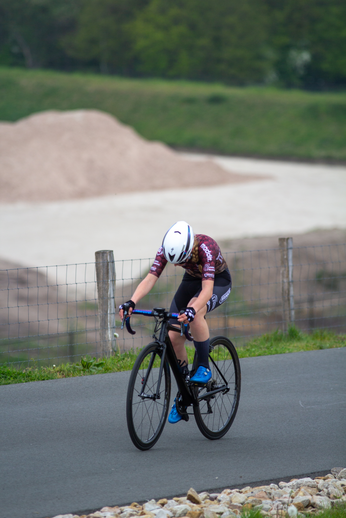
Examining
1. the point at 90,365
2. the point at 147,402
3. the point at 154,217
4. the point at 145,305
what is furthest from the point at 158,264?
the point at 154,217

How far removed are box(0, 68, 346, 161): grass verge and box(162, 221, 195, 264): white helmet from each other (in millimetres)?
41492

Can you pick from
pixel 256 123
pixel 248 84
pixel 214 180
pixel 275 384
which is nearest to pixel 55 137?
pixel 214 180

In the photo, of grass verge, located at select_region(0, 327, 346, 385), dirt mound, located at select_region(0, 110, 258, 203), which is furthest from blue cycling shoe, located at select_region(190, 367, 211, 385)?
dirt mound, located at select_region(0, 110, 258, 203)

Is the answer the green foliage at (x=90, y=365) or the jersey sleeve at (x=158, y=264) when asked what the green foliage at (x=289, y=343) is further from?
the jersey sleeve at (x=158, y=264)

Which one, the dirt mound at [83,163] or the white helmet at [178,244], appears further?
the dirt mound at [83,163]

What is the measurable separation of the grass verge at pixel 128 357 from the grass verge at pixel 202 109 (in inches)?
1477

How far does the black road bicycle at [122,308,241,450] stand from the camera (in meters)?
4.54

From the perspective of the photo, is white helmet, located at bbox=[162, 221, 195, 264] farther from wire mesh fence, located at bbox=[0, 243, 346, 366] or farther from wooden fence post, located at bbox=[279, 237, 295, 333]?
wire mesh fence, located at bbox=[0, 243, 346, 366]

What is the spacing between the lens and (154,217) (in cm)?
2672

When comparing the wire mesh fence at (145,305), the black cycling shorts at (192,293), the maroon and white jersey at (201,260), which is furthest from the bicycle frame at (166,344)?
the wire mesh fence at (145,305)

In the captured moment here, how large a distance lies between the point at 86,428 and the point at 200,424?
3.29 feet

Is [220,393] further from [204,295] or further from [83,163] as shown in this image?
[83,163]

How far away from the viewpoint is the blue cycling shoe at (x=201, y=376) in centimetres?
481

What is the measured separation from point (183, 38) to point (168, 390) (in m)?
69.0
